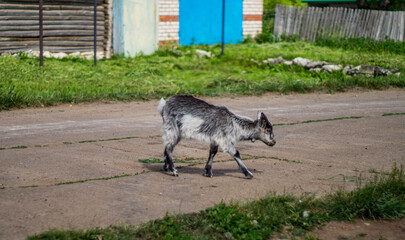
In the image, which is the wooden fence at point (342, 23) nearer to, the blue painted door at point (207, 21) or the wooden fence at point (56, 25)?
the blue painted door at point (207, 21)

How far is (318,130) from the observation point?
31.2 feet

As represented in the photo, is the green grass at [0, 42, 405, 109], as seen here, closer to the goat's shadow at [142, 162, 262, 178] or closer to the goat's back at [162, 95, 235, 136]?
the goat's shadow at [142, 162, 262, 178]

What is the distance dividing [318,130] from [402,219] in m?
4.30

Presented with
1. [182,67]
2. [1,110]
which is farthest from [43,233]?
[182,67]

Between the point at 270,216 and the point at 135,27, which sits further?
the point at 135,27

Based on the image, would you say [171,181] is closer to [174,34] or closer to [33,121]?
[33,121]

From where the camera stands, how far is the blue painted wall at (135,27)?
62.1 ft

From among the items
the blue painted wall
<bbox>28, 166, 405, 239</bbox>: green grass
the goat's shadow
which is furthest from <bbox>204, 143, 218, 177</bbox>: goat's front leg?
the blue painted wall

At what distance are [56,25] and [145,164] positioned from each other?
1183 cm

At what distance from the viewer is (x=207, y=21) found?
23312 millimetres

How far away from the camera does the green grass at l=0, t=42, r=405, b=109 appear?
484 inches

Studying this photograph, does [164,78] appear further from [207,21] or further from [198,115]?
[207,21]

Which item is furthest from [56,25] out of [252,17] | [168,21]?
[252,17]

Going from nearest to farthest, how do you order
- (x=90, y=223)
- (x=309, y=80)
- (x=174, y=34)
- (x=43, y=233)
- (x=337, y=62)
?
1. (x=43, y=233)
2. (x=90, y=223)
3. (x=309, y=80)
4. (x=337, y=62)
5. (x=174, y=34)
